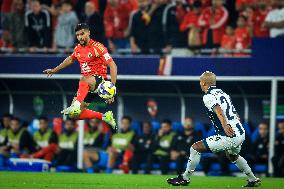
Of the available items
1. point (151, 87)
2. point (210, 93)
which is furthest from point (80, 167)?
point (210, 93)

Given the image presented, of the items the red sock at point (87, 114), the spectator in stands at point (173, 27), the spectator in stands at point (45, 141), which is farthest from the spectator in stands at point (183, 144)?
the red sock at point (87, 114)

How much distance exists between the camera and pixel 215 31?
22.9m

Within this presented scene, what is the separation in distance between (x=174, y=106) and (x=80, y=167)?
320cm

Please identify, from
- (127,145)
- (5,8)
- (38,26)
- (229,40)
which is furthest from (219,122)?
(5,8)

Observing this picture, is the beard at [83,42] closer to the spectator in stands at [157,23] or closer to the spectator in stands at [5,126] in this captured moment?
the spectator in stands at [157,23]

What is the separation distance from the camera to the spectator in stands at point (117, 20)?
24391mm

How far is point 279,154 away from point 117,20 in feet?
17.6

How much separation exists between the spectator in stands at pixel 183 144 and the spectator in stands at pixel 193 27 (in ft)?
6.03

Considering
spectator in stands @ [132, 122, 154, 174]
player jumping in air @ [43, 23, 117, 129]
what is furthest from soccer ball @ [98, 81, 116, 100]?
spectator in stands @ [132, 122, 154, 174]

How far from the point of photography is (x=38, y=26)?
25.3 meters

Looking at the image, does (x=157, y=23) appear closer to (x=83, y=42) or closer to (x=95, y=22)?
(x=95, y=22)

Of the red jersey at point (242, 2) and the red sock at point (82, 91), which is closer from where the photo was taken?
the red sock at point (82, 91)

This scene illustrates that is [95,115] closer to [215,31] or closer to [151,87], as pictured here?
[215,31]

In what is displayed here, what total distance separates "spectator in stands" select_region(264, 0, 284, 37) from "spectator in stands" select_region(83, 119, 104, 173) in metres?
5.59
